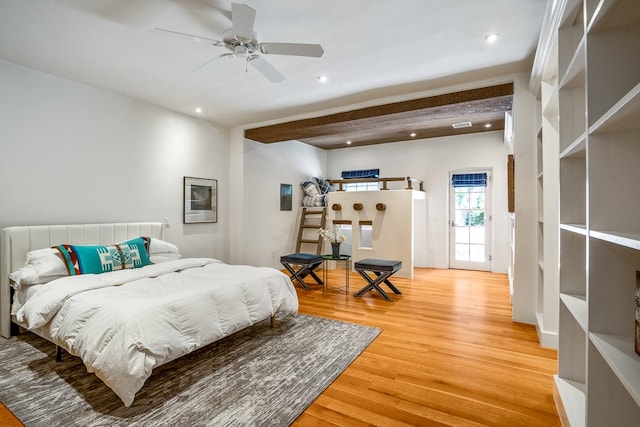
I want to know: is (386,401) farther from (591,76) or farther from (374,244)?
(374,244)

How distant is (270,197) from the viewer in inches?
243

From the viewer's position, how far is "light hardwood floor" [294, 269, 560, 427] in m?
1.90

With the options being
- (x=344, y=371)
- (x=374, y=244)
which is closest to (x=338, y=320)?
(x=344, y=371)

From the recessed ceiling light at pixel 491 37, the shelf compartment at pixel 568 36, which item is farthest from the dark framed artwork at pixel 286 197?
the shelf compartment at pixel 568 36

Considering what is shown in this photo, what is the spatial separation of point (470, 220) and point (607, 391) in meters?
5.50

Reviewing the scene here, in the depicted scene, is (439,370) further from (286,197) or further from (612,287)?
(286,197)

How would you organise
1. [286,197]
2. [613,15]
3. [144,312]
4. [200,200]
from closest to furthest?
[613,15]
[144,312]
[200,200]
[286,197]

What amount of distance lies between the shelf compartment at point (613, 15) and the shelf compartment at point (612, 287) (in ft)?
2.62

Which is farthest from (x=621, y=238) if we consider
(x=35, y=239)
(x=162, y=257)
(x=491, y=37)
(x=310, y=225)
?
(x=310, y=225)

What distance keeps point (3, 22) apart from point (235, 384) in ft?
10.5

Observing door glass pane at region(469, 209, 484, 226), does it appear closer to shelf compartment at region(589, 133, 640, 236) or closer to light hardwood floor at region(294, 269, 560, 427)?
light hardwood floor at region(294, 269, 560, 427)

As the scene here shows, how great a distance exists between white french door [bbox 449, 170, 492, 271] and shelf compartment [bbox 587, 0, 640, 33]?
540 centimetres

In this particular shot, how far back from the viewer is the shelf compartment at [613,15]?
1114 mm

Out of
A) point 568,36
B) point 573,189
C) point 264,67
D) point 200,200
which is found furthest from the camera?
point 200,200
